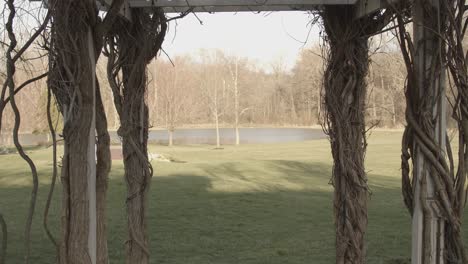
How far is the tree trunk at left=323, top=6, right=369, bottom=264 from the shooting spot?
320cm

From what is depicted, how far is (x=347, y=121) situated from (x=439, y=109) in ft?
3.92

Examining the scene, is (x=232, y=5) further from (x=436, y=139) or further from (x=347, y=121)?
(x=436, y=139)

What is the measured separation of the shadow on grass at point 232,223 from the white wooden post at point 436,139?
15.6ft

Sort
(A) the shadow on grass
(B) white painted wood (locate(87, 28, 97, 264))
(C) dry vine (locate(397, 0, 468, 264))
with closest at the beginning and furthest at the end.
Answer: (C) dry vine (locate(397, 0, 468, 264)), (B) white painted wood (locate(87, 28, 97, 264)), (A) the shadow on grass

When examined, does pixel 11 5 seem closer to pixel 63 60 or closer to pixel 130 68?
pixel 63 60

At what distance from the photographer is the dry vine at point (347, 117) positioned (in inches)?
126

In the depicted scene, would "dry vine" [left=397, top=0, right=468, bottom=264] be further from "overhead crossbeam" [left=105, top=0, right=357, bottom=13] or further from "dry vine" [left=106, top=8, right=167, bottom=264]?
"dry vine" [left=106, top=8, right=167, bottom=264]

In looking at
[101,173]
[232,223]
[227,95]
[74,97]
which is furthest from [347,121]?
[227,95]

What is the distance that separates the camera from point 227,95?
4341 centimetres

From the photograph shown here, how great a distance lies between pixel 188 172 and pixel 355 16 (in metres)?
14.3

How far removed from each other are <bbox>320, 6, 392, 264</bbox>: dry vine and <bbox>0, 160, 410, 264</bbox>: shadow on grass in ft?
11.9

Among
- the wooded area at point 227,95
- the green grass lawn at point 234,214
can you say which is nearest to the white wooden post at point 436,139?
the green grass lawn at point 234,214

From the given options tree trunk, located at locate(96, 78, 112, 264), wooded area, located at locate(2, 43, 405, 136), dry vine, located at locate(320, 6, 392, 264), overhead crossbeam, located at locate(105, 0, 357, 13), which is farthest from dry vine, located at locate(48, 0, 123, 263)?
wooded area, located at locate(2, 43, 405, 136)

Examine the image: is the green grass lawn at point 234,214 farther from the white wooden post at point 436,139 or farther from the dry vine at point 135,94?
the white wooden post at point 436,139
